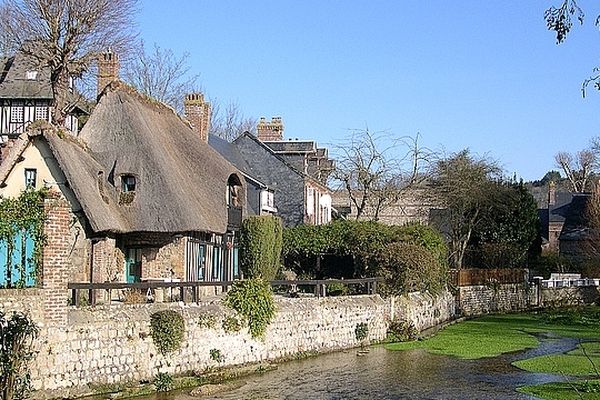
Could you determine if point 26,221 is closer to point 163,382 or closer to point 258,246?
point 163,382

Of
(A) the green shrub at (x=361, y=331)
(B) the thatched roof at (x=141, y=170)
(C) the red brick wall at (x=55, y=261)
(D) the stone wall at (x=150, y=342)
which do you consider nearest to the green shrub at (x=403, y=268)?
(A) the green shrub at (x=361, y=331)

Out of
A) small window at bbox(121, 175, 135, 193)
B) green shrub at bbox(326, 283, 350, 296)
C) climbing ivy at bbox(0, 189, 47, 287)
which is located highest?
small window at bbox(121, 175, 135, 193)

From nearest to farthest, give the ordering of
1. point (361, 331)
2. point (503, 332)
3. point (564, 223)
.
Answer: point (361, 331) → point (503, 332) → point (564, 223)

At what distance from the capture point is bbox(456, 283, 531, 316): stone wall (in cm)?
3853

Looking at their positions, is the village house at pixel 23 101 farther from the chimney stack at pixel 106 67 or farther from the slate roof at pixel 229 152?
the chimney stack at pixel 106 67

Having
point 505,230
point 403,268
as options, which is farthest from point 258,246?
point 505,230

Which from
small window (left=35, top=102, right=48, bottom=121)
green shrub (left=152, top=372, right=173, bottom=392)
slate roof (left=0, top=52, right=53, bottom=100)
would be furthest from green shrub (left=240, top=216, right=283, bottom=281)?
small window (left=35, top=102, right=48, bottom=121)

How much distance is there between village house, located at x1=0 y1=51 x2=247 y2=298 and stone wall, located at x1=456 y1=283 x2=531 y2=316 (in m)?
13.2

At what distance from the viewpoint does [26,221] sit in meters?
15.8

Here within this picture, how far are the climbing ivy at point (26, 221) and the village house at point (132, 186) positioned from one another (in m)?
5.74

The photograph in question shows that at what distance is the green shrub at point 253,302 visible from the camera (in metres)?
21.5

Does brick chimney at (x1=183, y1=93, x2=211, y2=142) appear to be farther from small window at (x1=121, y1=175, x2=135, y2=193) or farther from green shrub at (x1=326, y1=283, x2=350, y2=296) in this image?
small window at (x1=121, y1=175, x2=135, y2=193)

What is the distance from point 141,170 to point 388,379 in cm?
1093

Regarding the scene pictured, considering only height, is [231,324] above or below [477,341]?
above
